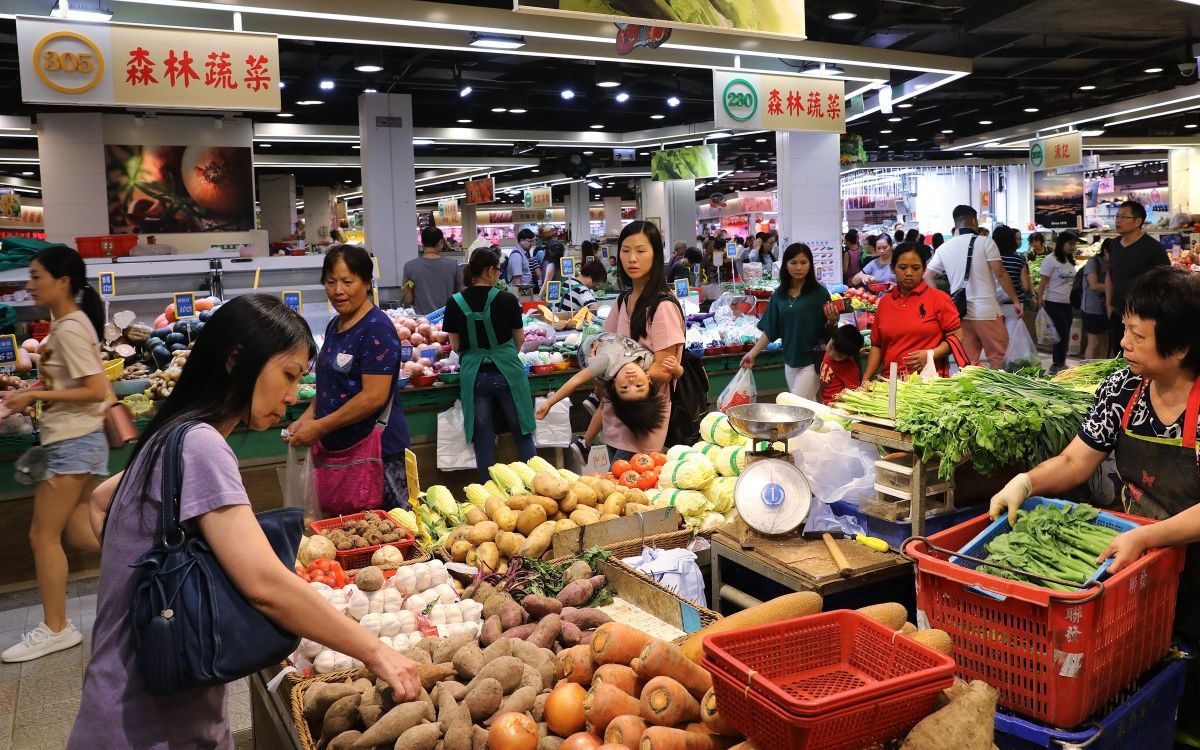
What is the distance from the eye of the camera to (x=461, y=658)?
2.41 m

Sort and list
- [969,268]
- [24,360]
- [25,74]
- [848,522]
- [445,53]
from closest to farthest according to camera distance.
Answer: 1. [848,522]
2. [25,74]
3. [24,360]
4. [969,268]
5. [445,53]

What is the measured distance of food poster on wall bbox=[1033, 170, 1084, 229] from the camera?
2819cm

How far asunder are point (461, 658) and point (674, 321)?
7.05 ft

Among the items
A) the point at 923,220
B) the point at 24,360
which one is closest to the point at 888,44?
the point at 24,360

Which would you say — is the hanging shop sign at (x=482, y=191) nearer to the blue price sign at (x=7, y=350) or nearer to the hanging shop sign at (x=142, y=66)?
the hanging shop sign at (x=142, y=66)

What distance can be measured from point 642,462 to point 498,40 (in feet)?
16.8

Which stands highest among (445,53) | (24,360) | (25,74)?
(445,53)

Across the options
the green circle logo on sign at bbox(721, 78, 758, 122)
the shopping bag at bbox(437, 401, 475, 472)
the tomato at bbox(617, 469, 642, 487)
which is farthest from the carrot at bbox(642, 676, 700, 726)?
the green circle logo on sign at bbox(721, 78, 758, 122)

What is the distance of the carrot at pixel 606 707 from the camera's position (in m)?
2.04

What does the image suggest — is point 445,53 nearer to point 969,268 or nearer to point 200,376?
point 969,268

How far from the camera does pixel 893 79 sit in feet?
40.2

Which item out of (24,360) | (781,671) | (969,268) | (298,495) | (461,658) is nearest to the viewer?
(781,671)

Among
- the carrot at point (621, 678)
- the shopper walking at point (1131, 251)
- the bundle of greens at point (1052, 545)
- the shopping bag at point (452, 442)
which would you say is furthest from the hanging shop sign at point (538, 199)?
the carrot at point (621, 678)

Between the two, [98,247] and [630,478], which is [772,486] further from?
[98,247]
